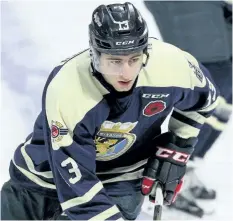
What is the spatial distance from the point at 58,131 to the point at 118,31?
27 centimetres

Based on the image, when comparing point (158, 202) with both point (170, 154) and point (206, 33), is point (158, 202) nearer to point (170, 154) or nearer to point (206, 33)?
point (170, 154)

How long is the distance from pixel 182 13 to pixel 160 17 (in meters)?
0.09

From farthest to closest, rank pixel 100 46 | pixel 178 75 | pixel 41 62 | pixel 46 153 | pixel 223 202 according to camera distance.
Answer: pixel 41 62 → pixel 223 202 → pixel 46 153 → pixel 178 75 → pixel 100 46

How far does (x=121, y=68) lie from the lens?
1910 millimetres

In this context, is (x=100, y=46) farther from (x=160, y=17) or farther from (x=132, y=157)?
(x=160, y=17)

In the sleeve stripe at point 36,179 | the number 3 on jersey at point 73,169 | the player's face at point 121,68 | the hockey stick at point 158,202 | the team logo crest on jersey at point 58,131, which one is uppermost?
the player's face at point 121,68

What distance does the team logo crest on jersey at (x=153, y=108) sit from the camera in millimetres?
2087

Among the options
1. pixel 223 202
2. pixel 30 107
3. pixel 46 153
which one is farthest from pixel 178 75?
pixel 30 107

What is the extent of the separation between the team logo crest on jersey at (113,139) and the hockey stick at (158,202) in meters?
0.16

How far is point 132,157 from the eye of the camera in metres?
2.30

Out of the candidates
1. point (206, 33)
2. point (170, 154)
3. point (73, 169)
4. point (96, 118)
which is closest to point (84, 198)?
point (73, 169)

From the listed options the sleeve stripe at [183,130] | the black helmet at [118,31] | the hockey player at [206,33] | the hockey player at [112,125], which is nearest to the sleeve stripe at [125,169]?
the hockey player at [112,125]

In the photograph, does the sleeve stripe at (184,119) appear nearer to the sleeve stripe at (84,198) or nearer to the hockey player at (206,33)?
the sleeve stripe at (84,198)

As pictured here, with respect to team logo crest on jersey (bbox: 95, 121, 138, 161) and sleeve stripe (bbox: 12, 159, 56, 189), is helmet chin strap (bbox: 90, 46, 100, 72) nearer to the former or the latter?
team logo crest on jersey (bbox: 95, 121, 138, 161)
